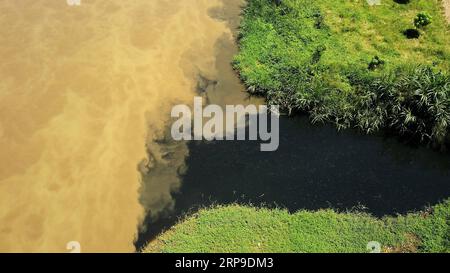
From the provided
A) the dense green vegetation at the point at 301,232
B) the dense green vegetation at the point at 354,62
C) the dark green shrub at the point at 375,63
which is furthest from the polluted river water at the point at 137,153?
the dark green shrub at the point at 375,63

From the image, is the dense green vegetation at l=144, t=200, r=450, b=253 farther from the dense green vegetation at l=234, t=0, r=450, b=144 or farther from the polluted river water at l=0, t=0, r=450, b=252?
the dense green vegetation at l=234, t=0, r=450, b=144

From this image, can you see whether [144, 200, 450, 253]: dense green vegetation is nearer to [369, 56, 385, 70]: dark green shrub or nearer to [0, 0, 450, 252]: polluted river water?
[0, 0, 450, 252]: polluted river water

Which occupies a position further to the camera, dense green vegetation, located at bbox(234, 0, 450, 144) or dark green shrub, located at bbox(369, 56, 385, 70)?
dark green shrub, located at bbox(369, 56, 385, 70)

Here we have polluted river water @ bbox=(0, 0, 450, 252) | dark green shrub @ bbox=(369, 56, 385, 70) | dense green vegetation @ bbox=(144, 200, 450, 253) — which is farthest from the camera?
dark green shrub @ bbox=(369, 56, 385, 70)

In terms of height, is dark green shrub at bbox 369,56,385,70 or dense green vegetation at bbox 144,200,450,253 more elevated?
dark green shrub at bbox 369,56,385,70

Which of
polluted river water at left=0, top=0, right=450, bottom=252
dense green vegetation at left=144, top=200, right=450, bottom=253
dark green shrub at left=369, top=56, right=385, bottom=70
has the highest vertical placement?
dark green shrub at left=369, top=56, right=385, bottom=70

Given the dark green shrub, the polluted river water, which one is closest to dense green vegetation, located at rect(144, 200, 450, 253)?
the polluted river water

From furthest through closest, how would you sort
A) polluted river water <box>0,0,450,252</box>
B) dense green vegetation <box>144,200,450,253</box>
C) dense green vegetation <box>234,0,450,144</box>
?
dense green vegetation <box>234,0,450,144</box>, polluted river water <box>0,0,450,252</box>, dense green vegetation <box>144,200,450,253</box>

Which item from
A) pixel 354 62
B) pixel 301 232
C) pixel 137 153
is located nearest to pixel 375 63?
pixel 354 62
